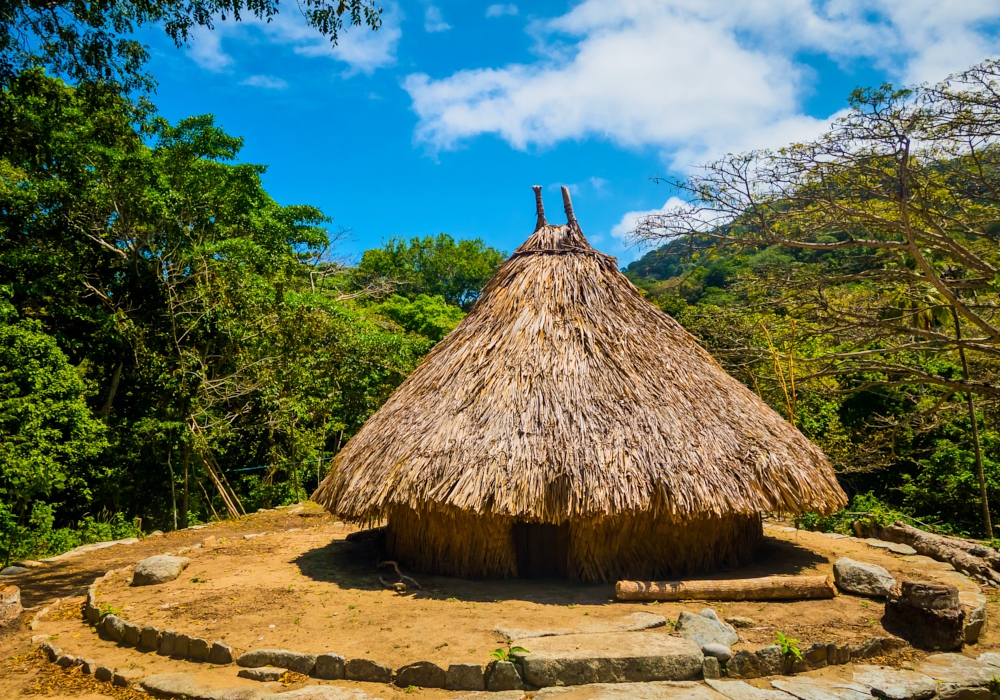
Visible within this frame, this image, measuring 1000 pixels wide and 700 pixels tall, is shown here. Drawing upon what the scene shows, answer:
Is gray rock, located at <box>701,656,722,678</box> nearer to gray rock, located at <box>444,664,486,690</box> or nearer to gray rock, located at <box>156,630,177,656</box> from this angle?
gray rock, located at <box>444,664,486,690</box>

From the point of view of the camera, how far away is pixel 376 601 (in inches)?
262

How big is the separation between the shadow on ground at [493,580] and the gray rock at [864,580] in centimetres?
59

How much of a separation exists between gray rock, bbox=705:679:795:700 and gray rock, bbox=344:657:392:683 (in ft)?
7.89

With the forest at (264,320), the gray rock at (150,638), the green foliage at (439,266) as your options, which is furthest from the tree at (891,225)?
the green foliage at (439,266)

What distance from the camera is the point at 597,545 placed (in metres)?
6.98

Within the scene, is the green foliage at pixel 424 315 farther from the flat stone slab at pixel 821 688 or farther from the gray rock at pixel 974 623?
the flat stone slab at pixel 821 688

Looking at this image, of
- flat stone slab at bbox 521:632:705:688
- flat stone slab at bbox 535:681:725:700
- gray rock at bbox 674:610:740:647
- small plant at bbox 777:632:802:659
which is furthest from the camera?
gray rock at bbox 674:610:740:647

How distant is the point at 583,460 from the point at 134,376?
A: 1200 cm

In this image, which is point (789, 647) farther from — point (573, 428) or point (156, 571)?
point (156, 571)

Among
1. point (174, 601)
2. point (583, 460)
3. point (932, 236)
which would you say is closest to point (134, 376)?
point (174, 601)

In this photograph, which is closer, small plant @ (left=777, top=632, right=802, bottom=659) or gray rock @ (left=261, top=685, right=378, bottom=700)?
gray rock @ (left=261, top=685, right=378, bottom=700)

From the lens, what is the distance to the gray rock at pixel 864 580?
6.64 meters

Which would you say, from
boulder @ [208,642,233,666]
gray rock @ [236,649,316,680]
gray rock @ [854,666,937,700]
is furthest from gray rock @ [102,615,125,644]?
gray rock @ [854,666,937,700]

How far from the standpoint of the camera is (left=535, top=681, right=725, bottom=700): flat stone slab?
4.63 metres
